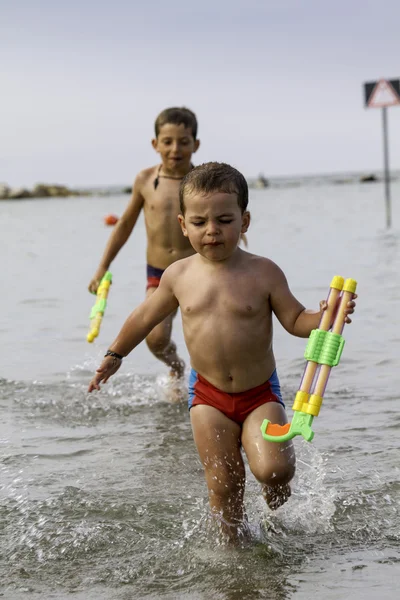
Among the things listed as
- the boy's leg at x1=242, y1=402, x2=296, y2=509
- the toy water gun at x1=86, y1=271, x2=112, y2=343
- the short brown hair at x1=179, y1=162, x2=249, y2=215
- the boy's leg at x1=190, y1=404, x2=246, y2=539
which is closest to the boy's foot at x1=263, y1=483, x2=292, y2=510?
the boy's leg at x1=242, y1=402, x2=296, y2=509

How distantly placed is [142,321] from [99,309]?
64.7 inches

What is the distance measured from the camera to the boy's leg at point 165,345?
647cm

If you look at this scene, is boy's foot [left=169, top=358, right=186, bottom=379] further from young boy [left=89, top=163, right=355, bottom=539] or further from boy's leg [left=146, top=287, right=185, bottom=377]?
young boy [left=89, top=163, right=355, bottom=539]

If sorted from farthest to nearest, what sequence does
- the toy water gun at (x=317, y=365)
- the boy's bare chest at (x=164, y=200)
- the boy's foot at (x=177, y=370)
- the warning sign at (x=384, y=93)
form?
the warning sign at (x=384, y=93) < the boy's foot at (x=177, y=370) < the boy's bare chest at (x=164, y=200) < the toy water gun at (x=317, y=365)

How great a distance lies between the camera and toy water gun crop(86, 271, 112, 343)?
541 centimetres

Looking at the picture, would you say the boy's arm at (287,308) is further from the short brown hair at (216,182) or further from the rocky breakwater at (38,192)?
the rocky breakwater at (38,192)

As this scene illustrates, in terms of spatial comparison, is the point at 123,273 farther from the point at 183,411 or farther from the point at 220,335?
the point at 220,335

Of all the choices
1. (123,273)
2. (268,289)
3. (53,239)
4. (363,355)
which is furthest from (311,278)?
(53,239)

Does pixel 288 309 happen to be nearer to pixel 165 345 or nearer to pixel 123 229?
pixel 165 345

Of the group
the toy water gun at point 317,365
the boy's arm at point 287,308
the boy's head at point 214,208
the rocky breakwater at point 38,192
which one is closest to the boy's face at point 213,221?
the boy's head at point 214,208

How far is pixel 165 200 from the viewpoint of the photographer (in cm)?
648

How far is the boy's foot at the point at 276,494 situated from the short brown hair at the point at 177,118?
310 centimetres

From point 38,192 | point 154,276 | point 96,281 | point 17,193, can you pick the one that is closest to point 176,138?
point 154,276

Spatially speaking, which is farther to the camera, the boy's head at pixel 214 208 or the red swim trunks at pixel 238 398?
the red swim trunks at pixel 238 398
